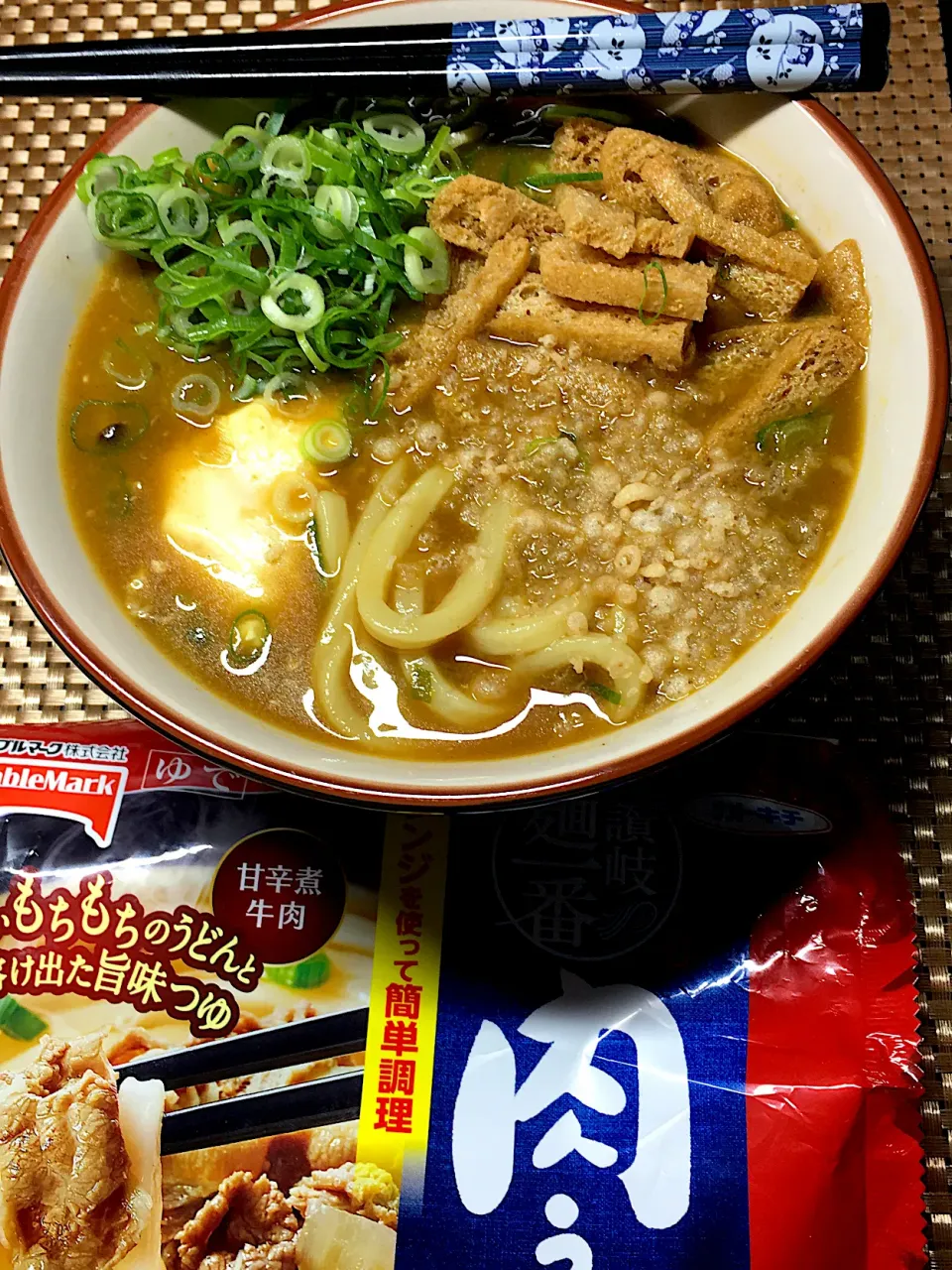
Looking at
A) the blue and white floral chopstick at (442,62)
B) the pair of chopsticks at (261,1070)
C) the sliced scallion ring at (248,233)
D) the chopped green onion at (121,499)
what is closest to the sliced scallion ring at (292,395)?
the sliced scallion ring at (248,233)

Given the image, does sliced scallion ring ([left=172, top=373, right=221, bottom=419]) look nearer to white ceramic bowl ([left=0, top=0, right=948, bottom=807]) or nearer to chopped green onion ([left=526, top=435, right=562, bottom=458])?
white ceramic bowl ([left=0, top=0, right=948, bottom=807])

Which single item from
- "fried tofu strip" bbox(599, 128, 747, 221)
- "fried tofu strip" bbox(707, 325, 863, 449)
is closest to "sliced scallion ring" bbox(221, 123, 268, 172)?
"fried tofu strip" bbox(599, 128, 747, 221)

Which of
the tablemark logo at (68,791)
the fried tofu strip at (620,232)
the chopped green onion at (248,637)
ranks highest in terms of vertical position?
the fried tofu strip at (620,232)

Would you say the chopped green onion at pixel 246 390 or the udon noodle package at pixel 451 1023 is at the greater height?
the chopped green onion at pixel 246 390

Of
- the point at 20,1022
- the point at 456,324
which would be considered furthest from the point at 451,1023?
the point at 456,324

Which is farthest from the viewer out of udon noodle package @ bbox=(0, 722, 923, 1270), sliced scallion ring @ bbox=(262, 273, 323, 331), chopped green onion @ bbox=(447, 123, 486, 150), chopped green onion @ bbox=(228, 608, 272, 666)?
chopped green onion @ bbox=(447, 123, 486, 150)

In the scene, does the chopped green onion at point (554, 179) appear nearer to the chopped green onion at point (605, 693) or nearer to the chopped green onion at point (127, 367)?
the chopped green onion at point (127, 367)

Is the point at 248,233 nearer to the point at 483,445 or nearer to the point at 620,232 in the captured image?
the point at 483,445
